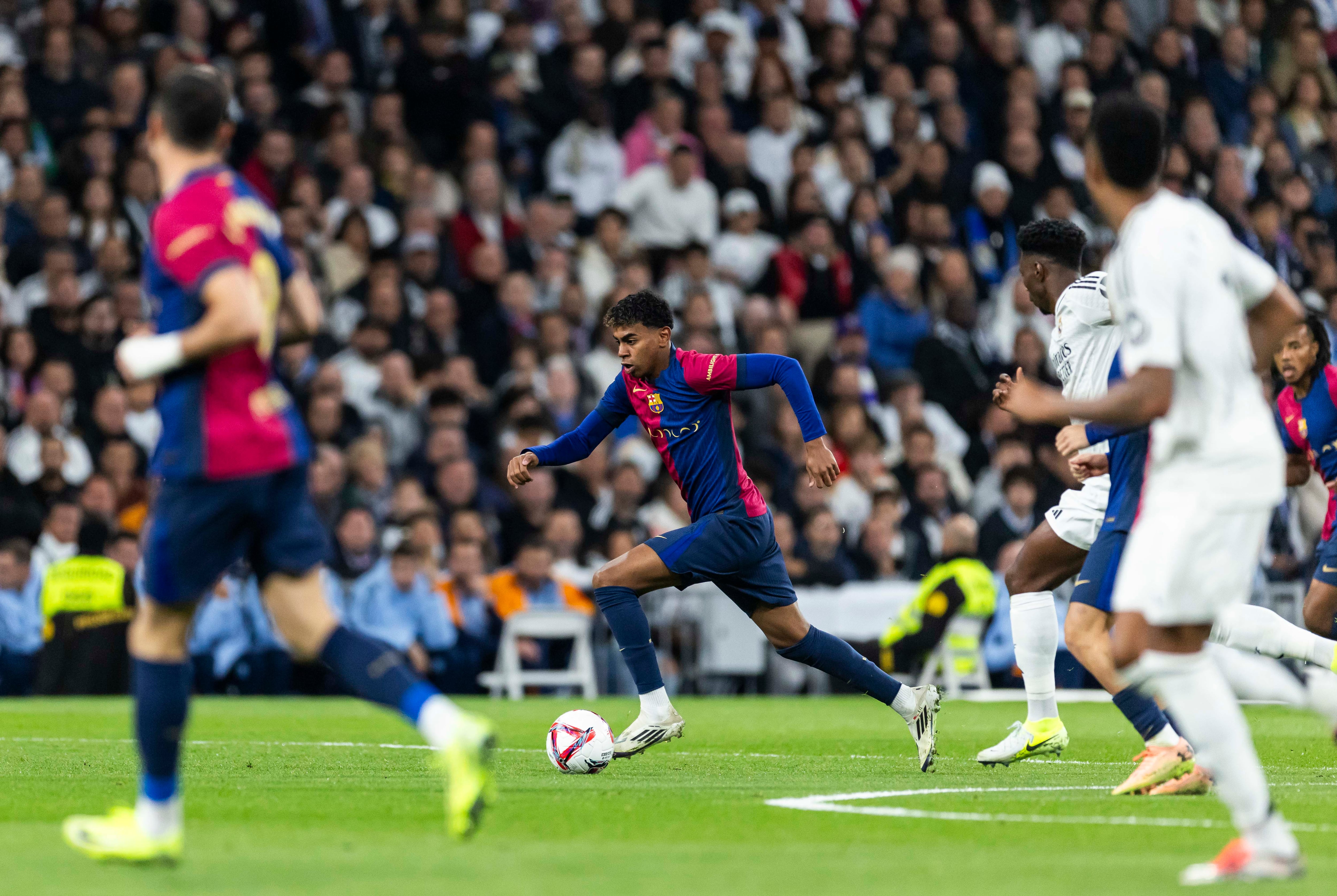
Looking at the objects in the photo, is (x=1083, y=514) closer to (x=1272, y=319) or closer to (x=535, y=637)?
(x=1272, y=319)

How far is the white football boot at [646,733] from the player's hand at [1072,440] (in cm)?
304

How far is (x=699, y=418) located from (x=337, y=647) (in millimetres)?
3950

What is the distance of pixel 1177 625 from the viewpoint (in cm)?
575

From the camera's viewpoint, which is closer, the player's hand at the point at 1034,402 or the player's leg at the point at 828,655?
the player's hand at the point at 1034,402

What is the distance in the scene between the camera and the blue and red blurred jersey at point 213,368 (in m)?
5.77

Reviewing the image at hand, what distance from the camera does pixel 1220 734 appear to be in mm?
5547

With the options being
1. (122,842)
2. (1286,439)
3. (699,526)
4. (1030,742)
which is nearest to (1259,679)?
(1030,742)

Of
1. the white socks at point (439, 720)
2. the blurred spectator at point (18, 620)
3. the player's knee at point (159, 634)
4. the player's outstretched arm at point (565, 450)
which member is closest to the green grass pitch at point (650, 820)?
the white socks at point (439, 720)

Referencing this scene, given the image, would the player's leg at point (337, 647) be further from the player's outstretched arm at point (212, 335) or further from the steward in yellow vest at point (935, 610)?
the steward in yellow vest at point (935, 610)

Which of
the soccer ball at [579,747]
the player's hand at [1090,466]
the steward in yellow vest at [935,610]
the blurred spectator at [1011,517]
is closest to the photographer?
the player's hand at [1090,466]

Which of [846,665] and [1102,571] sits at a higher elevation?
[1102,571]

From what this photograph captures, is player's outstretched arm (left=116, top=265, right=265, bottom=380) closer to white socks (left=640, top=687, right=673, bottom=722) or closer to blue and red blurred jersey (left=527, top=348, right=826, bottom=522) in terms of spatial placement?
blue and red blurred jersey (left=527, top=348, right=826, bottom=522)

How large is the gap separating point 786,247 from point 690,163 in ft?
4.57

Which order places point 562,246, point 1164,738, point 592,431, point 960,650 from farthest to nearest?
point 562,246, point 960,650, point 592,431, point 1164,738
